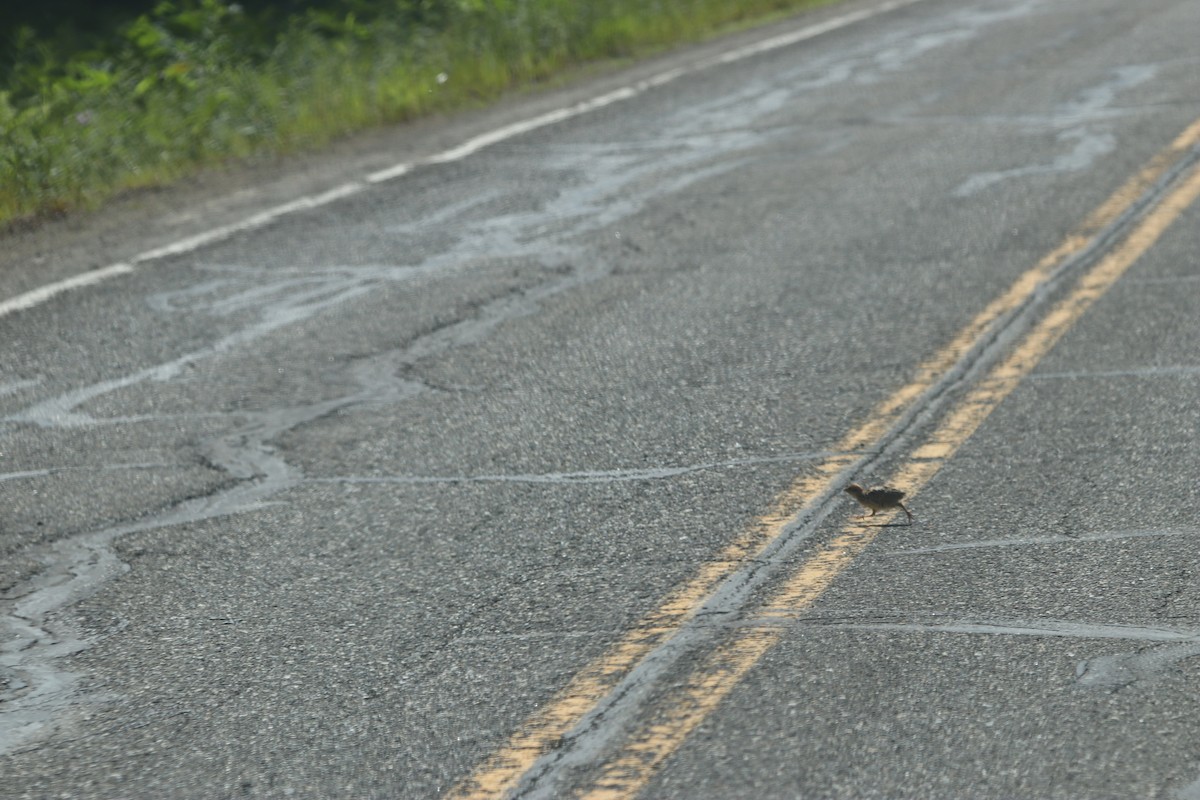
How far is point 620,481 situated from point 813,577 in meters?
0.95

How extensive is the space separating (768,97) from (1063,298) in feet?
19.3

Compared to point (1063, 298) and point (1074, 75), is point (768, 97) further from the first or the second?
point (1063, 298)

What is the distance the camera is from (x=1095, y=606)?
3.97m

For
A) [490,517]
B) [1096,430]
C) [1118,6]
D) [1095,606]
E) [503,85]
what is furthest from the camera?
[1118,6]

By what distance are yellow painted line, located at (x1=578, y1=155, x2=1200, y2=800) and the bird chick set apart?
0.04m

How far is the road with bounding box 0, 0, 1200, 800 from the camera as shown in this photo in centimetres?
352

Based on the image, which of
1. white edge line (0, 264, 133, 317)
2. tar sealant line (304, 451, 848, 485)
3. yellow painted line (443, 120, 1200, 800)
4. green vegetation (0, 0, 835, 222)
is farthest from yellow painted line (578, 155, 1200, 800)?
green vegetation (0, 0, 835, 222)

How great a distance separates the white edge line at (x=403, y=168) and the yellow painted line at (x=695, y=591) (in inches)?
162

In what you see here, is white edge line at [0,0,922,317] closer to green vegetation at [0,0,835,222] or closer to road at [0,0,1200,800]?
road at [0,0,1200,800]

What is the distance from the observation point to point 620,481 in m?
5.04

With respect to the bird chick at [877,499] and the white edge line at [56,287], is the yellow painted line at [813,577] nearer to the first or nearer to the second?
the bird chick at [877,499]

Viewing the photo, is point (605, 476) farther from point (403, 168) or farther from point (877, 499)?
point (403, 168)

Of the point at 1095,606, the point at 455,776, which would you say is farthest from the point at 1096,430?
the point at 455,776

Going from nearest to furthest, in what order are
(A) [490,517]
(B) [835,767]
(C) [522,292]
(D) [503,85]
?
(B) [835,767] → (A) [490,517] → (C) [522,292] → (D) [503,85]
